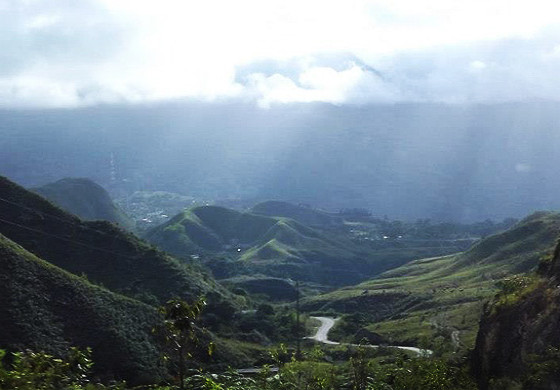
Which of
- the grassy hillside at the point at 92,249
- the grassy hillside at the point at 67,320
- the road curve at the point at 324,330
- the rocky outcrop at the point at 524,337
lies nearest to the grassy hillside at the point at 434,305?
the road curve at the point at 324,330

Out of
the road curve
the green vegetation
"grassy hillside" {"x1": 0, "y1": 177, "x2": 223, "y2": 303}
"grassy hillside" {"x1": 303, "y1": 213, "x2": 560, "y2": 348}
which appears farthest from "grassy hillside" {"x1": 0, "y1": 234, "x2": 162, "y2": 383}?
the green vegetation

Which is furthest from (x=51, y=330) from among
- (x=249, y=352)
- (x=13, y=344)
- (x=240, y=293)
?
(x=240, y=293)

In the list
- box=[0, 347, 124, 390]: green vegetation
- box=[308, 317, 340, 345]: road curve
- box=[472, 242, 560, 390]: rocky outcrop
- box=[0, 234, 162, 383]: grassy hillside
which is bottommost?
box=[308, 317, 340, 345]: road curve

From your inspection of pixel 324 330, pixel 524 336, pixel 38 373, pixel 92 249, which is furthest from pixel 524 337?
pixel 324 330

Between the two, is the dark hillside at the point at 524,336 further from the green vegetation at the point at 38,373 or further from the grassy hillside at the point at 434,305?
the grassy hillside at the point at 434,305

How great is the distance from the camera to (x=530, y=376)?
38.0m

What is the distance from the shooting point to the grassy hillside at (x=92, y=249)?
11956cm

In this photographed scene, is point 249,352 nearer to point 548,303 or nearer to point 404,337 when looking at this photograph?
point 404,337

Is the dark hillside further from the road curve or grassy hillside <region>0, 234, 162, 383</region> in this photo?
the road curve

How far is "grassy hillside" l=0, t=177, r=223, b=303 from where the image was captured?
119562mm

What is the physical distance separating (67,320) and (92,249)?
44.0m

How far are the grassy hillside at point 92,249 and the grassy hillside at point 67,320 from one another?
24587 mm

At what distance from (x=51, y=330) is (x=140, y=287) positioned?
4212cm

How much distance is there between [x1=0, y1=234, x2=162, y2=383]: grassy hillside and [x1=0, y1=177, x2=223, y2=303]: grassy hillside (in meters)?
24.6
